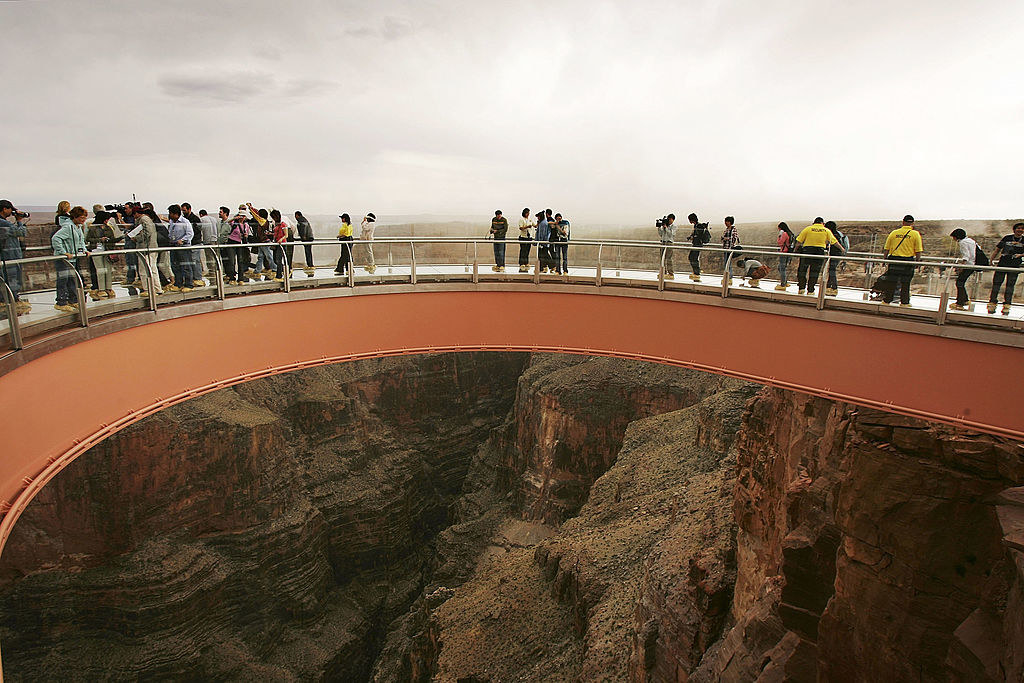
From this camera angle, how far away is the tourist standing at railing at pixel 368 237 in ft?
51.9

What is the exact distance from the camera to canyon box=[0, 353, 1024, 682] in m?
12.4

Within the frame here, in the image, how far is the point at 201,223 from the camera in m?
15.7

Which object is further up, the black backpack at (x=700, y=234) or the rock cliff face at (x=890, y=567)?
the black backpack at (x=700, y=234)

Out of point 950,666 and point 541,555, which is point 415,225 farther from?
point 950,666

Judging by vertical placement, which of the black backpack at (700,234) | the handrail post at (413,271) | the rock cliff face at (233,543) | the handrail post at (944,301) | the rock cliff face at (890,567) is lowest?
the rock cliff face at (233,543)

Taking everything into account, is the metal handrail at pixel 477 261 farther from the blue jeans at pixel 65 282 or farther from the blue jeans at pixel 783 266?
the blue jeans at pixel 783 266

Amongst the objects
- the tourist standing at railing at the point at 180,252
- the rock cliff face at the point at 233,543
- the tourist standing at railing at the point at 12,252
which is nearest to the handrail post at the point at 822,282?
the tourist standing at railing at the point at 180,252

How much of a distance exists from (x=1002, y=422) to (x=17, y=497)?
1566cm

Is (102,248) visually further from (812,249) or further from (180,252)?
(812,249)

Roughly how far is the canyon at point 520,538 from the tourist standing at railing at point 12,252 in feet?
50.0

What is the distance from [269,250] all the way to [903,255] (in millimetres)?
14306

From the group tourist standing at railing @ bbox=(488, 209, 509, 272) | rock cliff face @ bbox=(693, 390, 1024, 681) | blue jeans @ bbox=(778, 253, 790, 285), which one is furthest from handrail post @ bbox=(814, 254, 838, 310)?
tourist standing at railing @ bbox=(488, 209, 509, 272)

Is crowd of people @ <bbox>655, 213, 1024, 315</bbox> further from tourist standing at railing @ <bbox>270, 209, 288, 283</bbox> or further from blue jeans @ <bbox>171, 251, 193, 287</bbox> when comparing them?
blue jeans @ <bbox>171, 251, 193, 287</bbox>

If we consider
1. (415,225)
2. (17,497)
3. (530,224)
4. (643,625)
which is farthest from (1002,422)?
(415,225)
